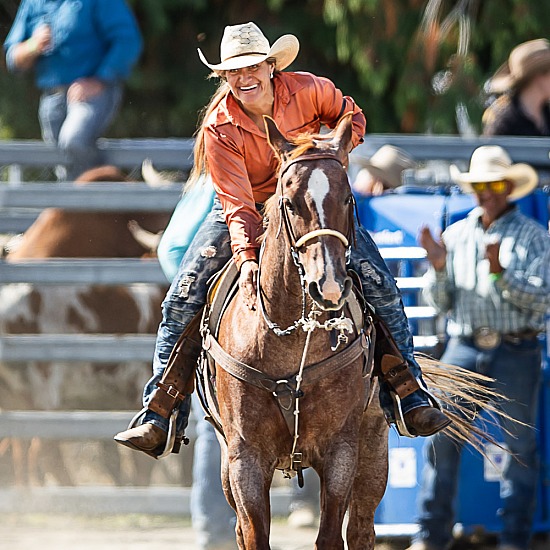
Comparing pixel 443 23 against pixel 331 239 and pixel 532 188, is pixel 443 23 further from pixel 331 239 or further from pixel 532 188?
pixel 331 239

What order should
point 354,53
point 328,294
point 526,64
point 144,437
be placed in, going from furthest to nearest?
point 354,53
point 526,64
point 144,437
point 328,294

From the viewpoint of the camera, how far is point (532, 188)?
745 centimetres

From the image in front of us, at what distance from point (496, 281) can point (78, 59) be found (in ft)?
11.2

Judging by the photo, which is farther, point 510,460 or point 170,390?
point 510,460

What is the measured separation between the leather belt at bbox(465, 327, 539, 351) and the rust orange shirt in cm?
218

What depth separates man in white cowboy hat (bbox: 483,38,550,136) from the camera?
854cm

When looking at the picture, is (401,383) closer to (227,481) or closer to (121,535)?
(227,481)

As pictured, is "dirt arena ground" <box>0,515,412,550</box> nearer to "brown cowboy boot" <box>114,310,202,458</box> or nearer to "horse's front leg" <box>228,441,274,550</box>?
"brown cowboy boot" <box>114,310,202,458</box>

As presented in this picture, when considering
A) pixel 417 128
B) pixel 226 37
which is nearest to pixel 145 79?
pixel 417 128

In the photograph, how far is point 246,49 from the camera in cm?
542

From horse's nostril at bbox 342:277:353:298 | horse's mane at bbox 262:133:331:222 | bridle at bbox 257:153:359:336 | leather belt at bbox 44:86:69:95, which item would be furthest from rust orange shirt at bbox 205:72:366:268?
leather belt at bbox 44:86:69:95

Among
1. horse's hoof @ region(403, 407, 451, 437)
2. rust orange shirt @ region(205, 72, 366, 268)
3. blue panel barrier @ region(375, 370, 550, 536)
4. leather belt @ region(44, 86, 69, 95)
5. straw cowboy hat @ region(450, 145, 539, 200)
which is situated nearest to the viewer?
rust orange shirt @ region(205, 72, 366, 268)

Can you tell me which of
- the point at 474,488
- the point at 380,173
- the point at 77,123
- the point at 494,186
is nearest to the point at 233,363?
the point at 494,186

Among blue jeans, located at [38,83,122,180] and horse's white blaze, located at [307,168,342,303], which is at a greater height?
blue jeans, located at [38,83,122,180]
